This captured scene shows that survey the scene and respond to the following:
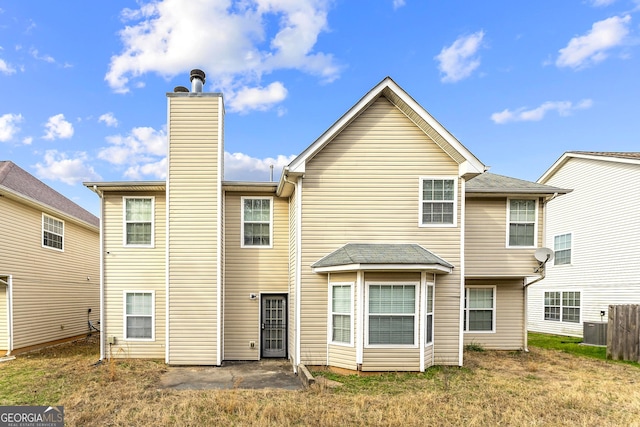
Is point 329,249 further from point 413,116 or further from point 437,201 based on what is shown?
point 413,116

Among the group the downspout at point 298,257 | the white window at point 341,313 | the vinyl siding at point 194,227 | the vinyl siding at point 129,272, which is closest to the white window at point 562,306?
the white window at point 341,313

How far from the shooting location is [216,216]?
433 inches

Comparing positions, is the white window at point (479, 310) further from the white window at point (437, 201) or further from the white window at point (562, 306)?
the white window at point (562, 306)

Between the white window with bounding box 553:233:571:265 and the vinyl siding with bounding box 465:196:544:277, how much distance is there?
744cm

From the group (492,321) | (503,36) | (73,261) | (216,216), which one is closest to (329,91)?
(503,36)

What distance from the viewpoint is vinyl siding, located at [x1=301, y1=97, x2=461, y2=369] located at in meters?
10.3

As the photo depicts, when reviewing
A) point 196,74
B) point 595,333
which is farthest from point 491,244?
point 196,74

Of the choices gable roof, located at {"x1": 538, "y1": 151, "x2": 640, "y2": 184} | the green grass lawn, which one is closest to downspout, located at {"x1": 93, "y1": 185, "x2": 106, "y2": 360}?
the green grass lawn

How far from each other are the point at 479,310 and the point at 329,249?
633 centimetres

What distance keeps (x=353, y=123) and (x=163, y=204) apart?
6569 mm

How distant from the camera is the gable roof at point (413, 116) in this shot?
10047mm

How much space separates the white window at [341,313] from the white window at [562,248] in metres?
13.6

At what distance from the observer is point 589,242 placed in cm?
1641

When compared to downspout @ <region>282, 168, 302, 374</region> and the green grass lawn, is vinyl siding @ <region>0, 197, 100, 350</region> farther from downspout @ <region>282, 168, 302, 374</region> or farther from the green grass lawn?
the green grass lawn
